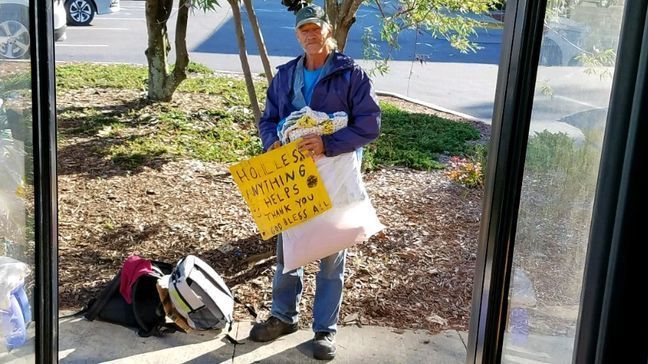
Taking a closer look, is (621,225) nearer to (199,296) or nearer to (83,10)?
(199,296)

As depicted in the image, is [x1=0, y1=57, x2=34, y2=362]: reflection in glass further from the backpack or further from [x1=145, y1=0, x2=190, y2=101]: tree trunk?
[x1=145, y1=0, x2=190, y2=101]: tree trunk

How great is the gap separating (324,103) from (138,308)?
1.50m

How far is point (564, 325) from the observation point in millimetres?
1732

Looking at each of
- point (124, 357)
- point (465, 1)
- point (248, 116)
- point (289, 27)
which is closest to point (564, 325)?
point (124, 357)

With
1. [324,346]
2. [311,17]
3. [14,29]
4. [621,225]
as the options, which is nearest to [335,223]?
[324,346]

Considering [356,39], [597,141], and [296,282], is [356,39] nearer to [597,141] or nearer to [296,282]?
[296,282]

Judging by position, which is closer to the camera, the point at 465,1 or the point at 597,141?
the point at 597,141

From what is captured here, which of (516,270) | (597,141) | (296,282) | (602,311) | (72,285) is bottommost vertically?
(72,285)

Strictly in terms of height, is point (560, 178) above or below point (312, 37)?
below

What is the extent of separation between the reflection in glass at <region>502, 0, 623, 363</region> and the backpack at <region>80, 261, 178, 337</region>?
2.25 meters

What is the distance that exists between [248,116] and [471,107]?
13.1ft

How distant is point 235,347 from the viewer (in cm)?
379

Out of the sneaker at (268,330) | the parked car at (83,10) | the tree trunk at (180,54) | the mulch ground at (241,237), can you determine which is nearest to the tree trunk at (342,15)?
the mulch ground at (241,237)

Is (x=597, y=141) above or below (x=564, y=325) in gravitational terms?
above
